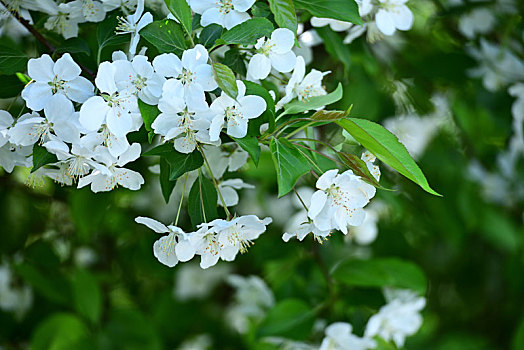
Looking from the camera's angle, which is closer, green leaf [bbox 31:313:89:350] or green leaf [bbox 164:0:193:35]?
green leaf [bbox 164:0:193:35]

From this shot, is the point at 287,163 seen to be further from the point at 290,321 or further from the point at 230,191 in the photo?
the point at 290,321

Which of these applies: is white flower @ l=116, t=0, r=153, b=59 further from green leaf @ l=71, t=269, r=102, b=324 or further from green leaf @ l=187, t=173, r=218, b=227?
green leaf @ l=71, t=269, r=102, b=324

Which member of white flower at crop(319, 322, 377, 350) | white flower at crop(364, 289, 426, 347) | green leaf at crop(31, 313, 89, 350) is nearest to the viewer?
white flower at crop(319, 322, 377, 350)

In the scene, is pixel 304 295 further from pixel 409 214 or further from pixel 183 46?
pixel 183 46

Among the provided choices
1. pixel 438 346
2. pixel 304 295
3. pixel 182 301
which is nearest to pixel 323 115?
pixel 304 295

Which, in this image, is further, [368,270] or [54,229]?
[54,229]

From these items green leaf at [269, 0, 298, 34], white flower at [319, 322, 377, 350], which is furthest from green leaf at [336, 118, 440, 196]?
white flower at [319, 322, 377, 350]

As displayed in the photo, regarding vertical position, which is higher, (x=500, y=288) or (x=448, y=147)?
(x=448, y=147)

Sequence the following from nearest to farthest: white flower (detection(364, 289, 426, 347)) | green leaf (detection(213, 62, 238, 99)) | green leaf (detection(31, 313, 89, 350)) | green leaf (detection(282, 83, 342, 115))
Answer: green leaf (detection(213, 62, 238, 99)), green leaf (detection(282, 83, 342, 115)), white flower (detection(364, 289, 426, 347)), green leaf (detection(31, 313, 89, 350))

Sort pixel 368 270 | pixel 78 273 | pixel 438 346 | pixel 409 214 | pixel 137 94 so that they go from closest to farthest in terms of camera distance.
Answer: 1. pixel 137 94
2. pixel 368 270
3. pixel 78 273
4. pixel 409 214
5. pixel 438 346
